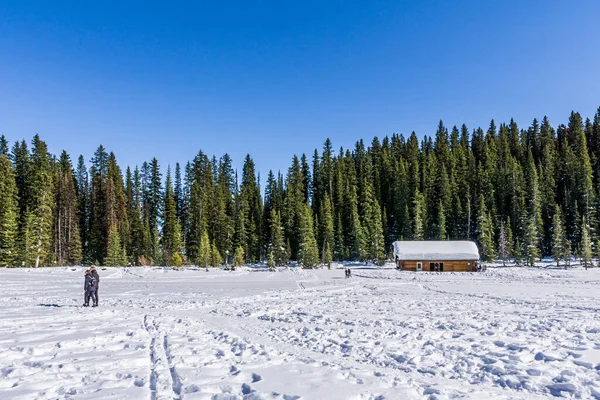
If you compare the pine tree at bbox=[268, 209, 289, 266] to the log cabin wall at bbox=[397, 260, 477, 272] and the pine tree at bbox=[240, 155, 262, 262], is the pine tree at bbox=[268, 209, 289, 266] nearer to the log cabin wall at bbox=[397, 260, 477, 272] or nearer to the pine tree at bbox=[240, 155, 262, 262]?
the pine tree at bbox=[240, 155, 262, 262]

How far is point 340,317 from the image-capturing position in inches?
610

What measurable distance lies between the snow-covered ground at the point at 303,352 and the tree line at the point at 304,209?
41504mm

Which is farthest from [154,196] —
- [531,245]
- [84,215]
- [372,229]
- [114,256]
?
[531,245]

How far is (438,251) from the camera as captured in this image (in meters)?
55.8

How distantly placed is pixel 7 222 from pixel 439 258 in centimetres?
5404

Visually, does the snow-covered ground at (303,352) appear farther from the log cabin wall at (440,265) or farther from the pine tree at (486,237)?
the pine tree at (486,237)

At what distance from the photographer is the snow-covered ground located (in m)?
7.09

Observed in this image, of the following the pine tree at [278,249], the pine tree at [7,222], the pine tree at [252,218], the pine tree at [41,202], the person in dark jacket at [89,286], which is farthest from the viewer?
the pine tree at [252,218]

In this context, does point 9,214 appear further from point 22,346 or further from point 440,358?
point 440,358

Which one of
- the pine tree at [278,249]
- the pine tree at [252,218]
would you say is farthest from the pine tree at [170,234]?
the pine tree at [278,249]

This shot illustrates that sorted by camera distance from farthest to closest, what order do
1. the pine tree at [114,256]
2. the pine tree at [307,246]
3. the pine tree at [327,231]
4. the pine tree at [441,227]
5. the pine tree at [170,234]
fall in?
the pine tree at [327,231] → the pine tree at [441,227] → the pine tree at [170,234] → the pine tree at [307,246] → the pine tree at [114,256]

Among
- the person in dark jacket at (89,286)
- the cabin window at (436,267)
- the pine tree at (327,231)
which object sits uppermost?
the pine tree at (327,231)

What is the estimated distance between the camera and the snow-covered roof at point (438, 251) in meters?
54.8

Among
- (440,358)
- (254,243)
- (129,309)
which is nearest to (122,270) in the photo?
(254,243)
